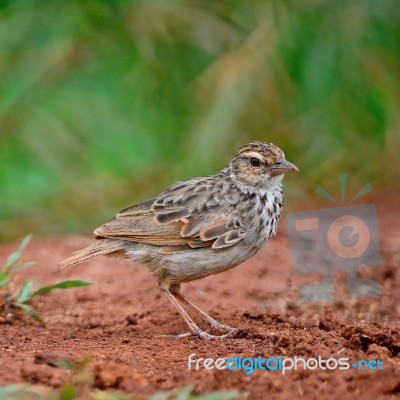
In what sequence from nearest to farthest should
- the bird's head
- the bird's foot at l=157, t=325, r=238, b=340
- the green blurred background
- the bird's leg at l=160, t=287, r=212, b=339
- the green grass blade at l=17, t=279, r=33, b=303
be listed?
the bird's foot at l=157, t=325, r=238, b=340
the bird's leg at l=160, t=287, r=212, b=339
the green grass blade at l=17, t=279, r=33, b=303
the bird's head
the green blurred background

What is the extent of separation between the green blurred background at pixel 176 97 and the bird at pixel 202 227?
9.61 feet

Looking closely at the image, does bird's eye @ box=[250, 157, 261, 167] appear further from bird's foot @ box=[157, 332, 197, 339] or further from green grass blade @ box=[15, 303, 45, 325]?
green grass blade @ box=[15, 303, 45, 325]

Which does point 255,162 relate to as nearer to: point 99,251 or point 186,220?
point 186,220

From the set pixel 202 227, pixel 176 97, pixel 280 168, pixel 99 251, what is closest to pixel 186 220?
pixel 202 227

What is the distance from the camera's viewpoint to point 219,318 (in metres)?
6.71

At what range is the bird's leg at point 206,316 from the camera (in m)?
6.33

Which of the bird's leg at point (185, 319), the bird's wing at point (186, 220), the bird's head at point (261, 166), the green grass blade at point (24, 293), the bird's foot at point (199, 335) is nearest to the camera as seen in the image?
the bird's foot at point (199, 335)

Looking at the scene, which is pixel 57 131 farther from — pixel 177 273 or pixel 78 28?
pixel 177 273

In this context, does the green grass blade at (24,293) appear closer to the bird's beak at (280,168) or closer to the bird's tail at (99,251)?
the bird's tail at (99,251)

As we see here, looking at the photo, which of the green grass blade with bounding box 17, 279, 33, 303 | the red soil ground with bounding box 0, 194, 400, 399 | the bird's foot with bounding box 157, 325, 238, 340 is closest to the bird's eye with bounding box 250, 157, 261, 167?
the red soil ground with bounding box 0, 194, 400, 399

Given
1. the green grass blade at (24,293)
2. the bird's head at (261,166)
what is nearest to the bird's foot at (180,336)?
the green grass blade at (24,293)

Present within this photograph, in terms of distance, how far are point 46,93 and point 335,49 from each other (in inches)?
145

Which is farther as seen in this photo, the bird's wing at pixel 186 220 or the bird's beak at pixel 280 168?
the bird's beak at pixel 280 168

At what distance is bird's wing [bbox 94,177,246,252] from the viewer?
652cm
